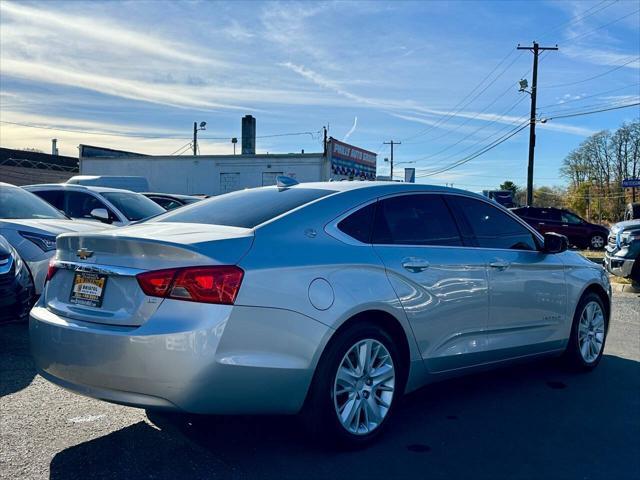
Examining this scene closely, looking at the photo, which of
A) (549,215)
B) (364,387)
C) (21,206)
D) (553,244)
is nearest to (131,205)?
(21,206)

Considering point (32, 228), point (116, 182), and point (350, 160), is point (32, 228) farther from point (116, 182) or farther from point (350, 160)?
point (350, 160)

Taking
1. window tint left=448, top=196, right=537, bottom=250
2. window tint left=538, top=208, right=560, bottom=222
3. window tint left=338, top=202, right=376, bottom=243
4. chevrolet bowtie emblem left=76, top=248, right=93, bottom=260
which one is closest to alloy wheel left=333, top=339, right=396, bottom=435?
window tint left=338, top=202, right=376, bottom=243

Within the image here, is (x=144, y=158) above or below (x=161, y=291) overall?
above

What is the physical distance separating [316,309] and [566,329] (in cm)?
308

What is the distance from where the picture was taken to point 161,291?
334 centimetres

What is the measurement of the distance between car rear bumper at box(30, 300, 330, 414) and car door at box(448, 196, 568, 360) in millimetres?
1842

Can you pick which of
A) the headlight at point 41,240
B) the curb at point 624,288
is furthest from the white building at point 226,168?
the headlight at point 41,240

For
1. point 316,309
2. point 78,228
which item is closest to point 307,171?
point 78,228

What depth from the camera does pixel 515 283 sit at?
16.7 ft

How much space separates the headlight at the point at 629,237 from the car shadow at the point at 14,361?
9.89 meters

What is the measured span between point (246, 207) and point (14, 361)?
9.70 ft

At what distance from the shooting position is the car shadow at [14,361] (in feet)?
16.6

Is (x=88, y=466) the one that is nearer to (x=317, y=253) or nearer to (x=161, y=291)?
(x=161, y=291)

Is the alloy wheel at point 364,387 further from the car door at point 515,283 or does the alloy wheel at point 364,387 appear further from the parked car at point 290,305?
the car door at point 515,283
